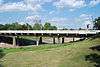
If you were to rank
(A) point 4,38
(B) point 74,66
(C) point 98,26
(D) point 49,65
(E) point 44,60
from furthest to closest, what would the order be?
1. (C) point 98,26
2. (A) point 4,38
3. (E) point 44,60
4. (D) point 49,65
5. (B) point 74,66

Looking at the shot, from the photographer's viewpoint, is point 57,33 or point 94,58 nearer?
point 94,58

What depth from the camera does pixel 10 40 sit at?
15338 cm

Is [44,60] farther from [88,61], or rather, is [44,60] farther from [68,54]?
[88,61]

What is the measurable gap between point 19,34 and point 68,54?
9264 cm

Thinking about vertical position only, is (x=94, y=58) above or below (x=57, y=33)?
below

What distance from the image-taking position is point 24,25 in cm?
19550

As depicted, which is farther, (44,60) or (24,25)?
(24,25)

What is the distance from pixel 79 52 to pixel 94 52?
6.73 ft

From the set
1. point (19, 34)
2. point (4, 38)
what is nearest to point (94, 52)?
point (19, 34)

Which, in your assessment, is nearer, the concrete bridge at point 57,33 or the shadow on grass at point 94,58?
the shadow on grass at point 94,58

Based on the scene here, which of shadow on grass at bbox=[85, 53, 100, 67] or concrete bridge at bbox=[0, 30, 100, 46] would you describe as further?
concrete bridge at bbox=[0, 30, 100, 46]

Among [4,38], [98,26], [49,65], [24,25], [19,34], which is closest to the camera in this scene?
[49,65]

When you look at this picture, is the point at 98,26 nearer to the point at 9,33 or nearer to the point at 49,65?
the point at 9,33

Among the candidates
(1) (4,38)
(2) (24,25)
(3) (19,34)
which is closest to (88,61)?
(3) (19,34)
